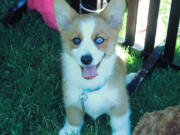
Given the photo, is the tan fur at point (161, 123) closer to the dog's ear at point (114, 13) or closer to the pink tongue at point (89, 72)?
the pink tongue at point (89, 72)

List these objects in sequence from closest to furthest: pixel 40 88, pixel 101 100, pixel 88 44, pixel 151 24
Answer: pixel 88 44
pixel 101 100
pixel 40 88
pixel 151 24

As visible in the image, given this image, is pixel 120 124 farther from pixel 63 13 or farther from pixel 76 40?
pixel 63 13

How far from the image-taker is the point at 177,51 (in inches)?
168

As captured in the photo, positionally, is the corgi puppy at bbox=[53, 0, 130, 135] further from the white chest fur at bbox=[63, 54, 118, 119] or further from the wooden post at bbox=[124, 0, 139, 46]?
the wooden post at bbox=[124, 0, 139, 46]

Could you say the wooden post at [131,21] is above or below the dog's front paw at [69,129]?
above

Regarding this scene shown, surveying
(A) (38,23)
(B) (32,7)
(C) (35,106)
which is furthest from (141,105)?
(B) (32,7)

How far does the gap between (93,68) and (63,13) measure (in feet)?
2.04

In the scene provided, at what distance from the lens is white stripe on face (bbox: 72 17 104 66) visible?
2566 mm

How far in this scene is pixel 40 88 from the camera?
3.52 metres

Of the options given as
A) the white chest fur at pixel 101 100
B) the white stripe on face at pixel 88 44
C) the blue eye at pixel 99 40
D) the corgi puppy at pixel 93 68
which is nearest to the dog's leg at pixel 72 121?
the corgi puppy at pixel 93 68

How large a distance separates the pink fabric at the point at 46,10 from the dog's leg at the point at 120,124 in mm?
2114

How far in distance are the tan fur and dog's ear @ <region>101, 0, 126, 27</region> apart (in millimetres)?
941

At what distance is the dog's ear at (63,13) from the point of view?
2.77m

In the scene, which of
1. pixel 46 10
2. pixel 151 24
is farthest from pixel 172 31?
pixel 46 10
